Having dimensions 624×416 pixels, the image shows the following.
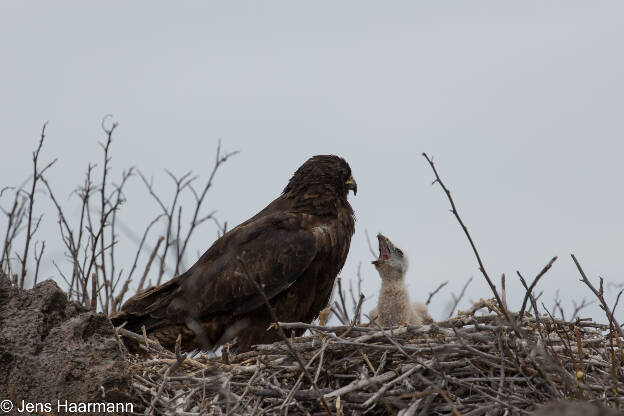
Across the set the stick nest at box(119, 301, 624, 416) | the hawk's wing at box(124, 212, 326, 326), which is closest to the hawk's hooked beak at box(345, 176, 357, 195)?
the hawk's wing at box(124, 212, 326, 326)

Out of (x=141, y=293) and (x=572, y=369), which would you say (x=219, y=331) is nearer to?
(x=141, y=293)

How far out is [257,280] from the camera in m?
6.27

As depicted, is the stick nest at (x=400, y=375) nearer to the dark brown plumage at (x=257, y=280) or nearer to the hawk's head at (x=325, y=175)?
the dark brown plumage at (x=257, y=280)

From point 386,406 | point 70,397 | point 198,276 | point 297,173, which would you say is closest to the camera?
point 386,406

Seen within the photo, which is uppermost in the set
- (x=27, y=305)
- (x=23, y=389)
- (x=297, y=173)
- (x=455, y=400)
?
(x=297, y=173)

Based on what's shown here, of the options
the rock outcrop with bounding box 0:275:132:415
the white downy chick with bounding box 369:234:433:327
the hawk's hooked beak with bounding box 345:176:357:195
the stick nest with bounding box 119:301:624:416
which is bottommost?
the stick nest with bounding box 119:301:624:416

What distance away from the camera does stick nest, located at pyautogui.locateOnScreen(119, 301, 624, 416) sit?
449 cm

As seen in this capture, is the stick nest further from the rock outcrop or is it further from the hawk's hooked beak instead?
the hawk's hooked beak

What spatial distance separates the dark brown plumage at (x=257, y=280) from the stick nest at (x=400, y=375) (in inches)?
45.6

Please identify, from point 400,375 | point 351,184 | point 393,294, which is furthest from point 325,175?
point 400,375

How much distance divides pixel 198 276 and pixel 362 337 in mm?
2037

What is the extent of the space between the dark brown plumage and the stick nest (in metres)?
1.16

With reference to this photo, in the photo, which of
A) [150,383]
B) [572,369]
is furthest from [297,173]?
[572,369]

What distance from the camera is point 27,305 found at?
16.6 feet
